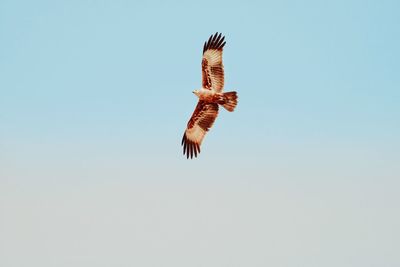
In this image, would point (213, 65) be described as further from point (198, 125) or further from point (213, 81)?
point (198, 125)

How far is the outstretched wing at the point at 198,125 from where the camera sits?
79.2 feet

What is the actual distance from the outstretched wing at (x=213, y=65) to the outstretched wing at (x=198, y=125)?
2.80ft

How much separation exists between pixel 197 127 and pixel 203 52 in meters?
2.74

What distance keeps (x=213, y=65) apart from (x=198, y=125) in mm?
2377

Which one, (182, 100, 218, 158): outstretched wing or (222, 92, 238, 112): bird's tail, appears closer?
(222, 92, 238, 112): bird's tail

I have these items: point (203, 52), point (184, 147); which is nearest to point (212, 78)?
point (203, 52)

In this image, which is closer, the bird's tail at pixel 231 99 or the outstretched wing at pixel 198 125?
the bird's tail at pixel 231 99

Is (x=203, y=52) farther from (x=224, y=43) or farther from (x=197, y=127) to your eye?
(x=197, y=127)

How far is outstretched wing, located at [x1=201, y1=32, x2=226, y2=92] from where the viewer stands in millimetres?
23203

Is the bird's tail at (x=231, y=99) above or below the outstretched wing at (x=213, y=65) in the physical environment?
below

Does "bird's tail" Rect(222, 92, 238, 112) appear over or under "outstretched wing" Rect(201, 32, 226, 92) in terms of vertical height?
under

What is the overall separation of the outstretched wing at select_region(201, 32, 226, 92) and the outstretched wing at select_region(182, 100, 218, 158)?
0.85 meters

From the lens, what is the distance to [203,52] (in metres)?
23.4

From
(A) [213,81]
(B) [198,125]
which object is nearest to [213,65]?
(A) [213,81]
